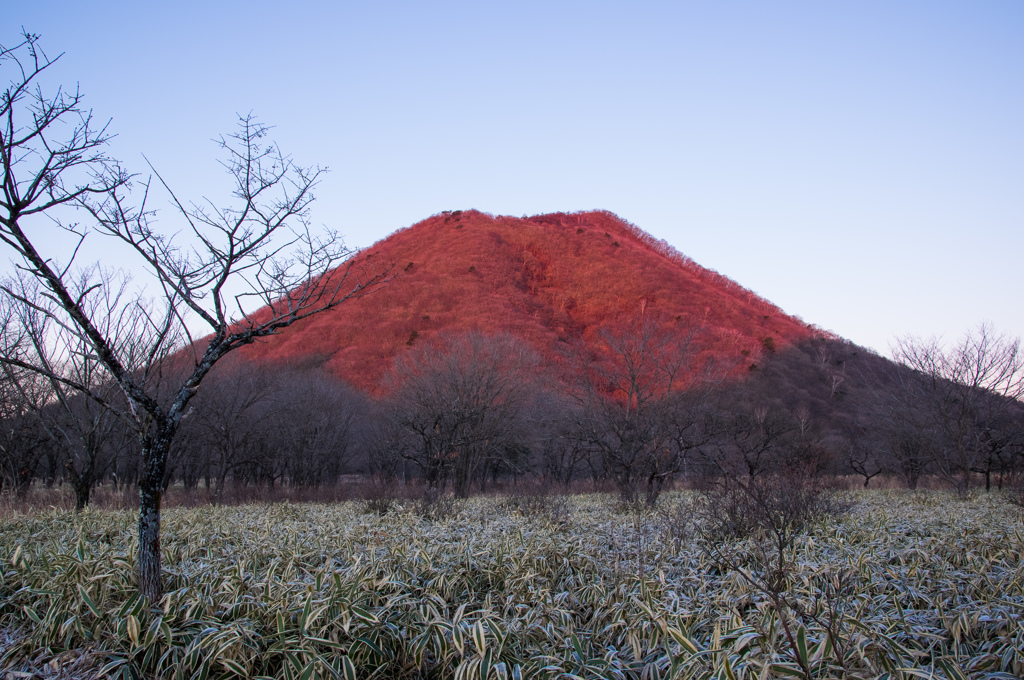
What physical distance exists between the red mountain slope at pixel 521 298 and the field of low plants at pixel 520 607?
34545 millimetres

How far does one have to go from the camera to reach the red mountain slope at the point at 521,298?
55.0 m

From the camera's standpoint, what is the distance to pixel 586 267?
8400 cm

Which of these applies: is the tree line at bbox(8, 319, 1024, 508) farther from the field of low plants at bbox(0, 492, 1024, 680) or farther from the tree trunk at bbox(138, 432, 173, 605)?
the tree trunk at bbox(138, 432, 173, 605)

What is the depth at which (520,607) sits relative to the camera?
188 inches

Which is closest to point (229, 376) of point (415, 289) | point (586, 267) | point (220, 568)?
point (220, 568)

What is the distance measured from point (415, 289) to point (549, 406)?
124 ft

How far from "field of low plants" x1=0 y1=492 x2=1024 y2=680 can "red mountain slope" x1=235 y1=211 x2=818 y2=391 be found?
34545mm

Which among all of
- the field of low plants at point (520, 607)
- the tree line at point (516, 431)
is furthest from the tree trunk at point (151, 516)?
the tree line at point (516, 431)

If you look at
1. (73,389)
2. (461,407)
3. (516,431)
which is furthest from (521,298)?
(73,389)

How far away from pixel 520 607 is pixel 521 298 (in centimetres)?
6372

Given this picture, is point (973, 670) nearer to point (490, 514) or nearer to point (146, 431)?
point (146, 431)

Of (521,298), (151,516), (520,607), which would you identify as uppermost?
(521,298)

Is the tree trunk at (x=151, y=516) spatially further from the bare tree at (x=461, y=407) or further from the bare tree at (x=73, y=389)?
the bare tree at (x=461, y=407)

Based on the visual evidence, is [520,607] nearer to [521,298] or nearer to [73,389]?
[73,389]
